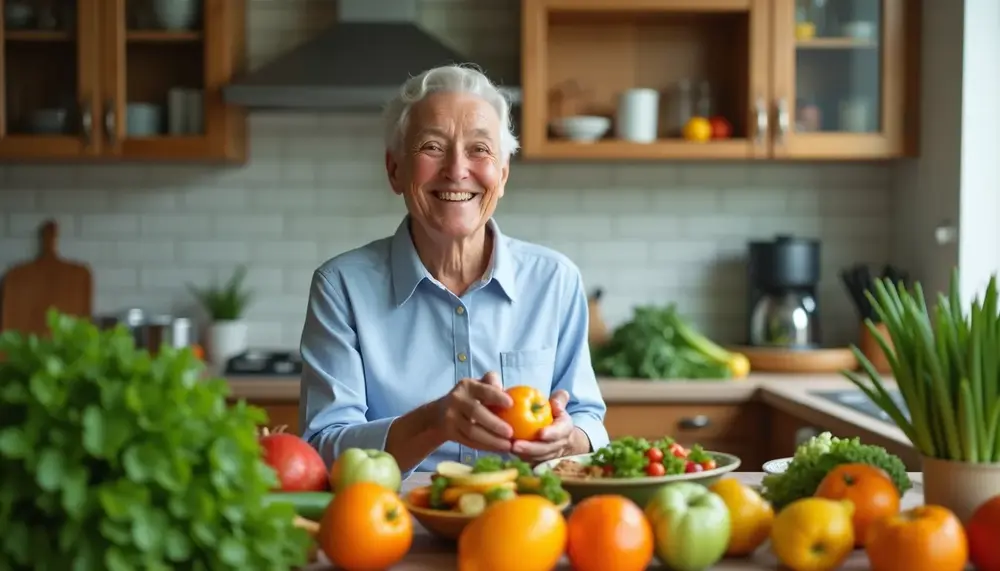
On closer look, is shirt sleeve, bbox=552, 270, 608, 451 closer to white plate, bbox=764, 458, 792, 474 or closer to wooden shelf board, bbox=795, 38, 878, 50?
white plate, bbox=764, 458, 792, 474

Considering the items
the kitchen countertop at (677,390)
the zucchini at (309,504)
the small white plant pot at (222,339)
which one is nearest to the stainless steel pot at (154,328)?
the small white plant pot at (222,339)

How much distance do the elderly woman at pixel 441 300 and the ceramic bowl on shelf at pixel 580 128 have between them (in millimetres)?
1569

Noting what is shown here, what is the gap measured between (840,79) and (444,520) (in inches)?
119

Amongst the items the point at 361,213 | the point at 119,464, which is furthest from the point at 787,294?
the point at 119,464

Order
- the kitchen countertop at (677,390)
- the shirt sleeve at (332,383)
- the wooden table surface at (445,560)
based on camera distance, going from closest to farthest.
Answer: the wooden table surface at (445,560)
the shirt sleeve at (332,383)
the kitchen countertop at (677,390)

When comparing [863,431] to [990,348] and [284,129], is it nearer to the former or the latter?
[990,348]

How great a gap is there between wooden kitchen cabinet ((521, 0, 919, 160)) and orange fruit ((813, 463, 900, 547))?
2.57m

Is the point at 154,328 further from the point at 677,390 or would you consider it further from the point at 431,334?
the point at 431,334

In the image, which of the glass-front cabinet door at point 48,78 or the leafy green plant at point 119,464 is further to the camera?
the glass-front cabinet door at point 48,78

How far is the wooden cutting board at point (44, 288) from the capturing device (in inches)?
167

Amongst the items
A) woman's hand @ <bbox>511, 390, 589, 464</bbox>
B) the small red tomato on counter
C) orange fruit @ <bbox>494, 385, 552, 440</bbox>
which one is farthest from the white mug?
orange fruit @ <bbox>494, 385, 552, 440</bbox>

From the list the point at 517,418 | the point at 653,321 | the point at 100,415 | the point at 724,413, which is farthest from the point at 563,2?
the point at 100,415

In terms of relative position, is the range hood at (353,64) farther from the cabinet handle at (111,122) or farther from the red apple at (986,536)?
the red apple at (986,536)

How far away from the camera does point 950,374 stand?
54.4 inches
